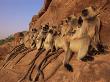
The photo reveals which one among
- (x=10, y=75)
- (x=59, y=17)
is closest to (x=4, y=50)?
(x=59, y=17)

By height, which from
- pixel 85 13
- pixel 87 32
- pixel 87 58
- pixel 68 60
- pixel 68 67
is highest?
pixel 85 13

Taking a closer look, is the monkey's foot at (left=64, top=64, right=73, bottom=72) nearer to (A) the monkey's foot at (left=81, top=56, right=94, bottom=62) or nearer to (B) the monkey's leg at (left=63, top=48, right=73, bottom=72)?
(B) the monkey's leg at (left=63, top=48, right=73, bottom=72)

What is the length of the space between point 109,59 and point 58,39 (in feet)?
16.8

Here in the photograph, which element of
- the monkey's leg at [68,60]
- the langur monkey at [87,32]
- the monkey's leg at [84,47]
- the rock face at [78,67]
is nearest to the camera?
the rock face at [78,67]

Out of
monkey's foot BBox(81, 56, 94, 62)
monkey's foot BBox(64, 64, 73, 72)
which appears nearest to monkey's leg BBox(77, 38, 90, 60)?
monkey's foot BBox(81, 56, 94, 62)

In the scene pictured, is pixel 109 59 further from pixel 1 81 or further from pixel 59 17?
pixel 59 17

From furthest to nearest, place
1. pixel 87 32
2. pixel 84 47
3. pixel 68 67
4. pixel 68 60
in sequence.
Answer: pixel 87 32
pixel 68 60
pixel 68 67
pixel 84 47

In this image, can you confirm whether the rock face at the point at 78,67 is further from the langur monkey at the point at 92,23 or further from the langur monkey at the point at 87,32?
the langur monkey at the point at 92,23

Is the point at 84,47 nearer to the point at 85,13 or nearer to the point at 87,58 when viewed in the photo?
the point at 87,58

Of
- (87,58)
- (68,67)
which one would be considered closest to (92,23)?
(87,58)

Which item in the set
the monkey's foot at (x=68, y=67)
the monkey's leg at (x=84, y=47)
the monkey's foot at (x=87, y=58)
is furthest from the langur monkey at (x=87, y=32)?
the monkey's foot at (x=87, y=58)

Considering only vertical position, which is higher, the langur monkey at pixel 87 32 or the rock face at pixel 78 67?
the langur monkey at pixel 87 32

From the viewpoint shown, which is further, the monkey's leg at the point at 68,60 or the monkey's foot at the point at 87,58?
the monkey's leg at the point at 68,60

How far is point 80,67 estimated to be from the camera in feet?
37.3
